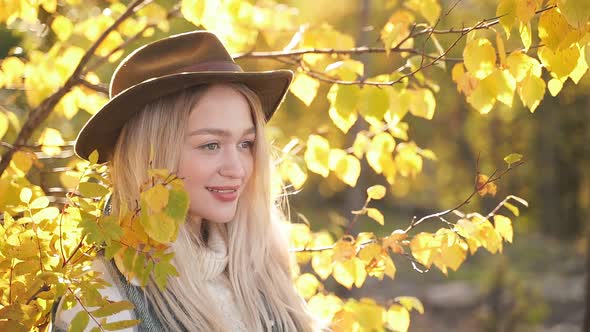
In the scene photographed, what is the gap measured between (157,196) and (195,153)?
406 mm

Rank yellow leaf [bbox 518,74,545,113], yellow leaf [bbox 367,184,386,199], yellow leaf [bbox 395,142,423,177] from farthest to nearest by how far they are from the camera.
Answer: yellow leaf [bbox 395,142,423,177]
yellow leaf [bbox 367,184,386,199]
yellow leaf [bbox 518,74,545,113]

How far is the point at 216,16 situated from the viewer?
2543mm

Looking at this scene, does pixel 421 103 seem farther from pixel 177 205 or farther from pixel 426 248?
pixel 177 205

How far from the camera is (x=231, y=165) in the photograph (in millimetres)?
1832

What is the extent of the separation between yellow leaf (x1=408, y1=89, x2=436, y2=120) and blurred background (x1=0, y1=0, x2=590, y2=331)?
3153 mm

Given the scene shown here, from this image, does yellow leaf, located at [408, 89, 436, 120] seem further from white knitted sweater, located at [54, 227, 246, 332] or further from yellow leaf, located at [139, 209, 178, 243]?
yellow leaf, located at [139, 209, 178, 243]

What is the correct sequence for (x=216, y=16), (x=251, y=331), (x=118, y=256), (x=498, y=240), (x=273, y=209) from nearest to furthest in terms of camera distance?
(x=118, y=256)
(x=251, y=331)
(x=498, y=240)
(x=273, y=209)
(x=216, y=16)

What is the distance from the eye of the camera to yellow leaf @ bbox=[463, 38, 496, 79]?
1767 mm

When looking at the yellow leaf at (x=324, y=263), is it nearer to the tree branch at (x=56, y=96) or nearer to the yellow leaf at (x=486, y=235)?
the yellow leaf at (x=486, y=235)

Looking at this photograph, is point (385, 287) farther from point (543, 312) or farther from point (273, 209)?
point (273, 209)

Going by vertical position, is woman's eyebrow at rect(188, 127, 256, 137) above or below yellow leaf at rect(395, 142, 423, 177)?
below

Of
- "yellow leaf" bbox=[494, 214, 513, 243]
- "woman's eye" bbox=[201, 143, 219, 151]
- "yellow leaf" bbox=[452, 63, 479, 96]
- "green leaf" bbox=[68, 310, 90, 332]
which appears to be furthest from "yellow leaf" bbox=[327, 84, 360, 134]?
"green leaf" bbox=[68, 310, 90, 332]

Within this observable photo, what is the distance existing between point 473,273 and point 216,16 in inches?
297

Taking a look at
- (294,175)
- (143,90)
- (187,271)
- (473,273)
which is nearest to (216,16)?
(294,175)
